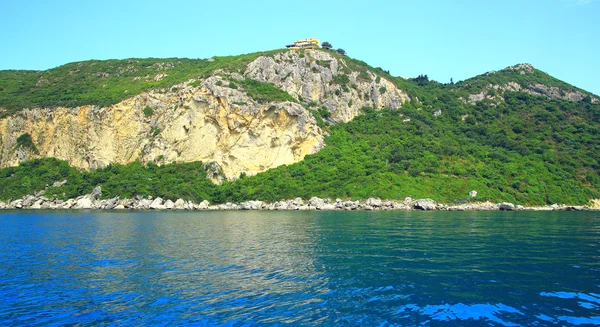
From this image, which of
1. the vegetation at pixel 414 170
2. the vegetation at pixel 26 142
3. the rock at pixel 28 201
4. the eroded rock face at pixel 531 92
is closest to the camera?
the vegetation at pixel 414 170

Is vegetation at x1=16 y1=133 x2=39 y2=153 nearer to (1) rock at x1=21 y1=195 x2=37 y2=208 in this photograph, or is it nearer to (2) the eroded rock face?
(1) rock at x1=21 y1=195 x2=37 y2=208

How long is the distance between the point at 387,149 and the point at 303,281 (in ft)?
220

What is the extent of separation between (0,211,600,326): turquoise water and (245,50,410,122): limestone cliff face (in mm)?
79452

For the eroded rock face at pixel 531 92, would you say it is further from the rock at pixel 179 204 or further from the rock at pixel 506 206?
the rock at pixel 179 204

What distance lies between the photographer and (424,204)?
57.2 meters

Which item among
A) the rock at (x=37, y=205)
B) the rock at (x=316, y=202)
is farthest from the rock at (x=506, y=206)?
the rock at (x=37, y=205)

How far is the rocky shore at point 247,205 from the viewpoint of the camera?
58625 mm

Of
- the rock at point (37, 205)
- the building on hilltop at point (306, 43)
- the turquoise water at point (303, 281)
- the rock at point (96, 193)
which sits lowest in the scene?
the turquoise water at point (303, 281)

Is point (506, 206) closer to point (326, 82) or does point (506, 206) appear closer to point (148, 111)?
point (326, 82)

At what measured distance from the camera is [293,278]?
1483 centimetres

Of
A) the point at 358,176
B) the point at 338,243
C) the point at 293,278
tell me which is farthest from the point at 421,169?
the point at 293,278

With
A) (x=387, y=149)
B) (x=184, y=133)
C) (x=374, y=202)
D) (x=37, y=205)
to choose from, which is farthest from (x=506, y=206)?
(x=37, y=205)

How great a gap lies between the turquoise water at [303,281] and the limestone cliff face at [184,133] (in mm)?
57598

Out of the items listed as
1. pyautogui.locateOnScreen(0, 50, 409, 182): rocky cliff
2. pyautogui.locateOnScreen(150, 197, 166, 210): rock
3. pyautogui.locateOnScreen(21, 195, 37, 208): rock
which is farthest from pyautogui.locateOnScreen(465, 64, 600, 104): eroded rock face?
pyautogui.locateOnScreen(21, 195, 37, 208): rock
